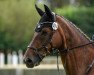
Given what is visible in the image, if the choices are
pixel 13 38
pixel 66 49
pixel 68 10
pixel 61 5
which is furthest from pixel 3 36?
pixel 66 49

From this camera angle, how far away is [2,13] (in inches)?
1823

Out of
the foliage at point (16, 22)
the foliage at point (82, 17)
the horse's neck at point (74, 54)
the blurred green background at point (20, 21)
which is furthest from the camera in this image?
the foliage at point (82, 17)

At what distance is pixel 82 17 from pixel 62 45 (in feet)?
131

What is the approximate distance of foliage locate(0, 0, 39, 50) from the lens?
46.2 m

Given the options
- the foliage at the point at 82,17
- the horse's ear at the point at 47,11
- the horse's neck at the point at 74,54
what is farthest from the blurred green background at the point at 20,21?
the horse's ear at the point at 47,11

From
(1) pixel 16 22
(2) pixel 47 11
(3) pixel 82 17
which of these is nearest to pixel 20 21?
(1) pixel 16 22

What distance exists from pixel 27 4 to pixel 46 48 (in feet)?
131

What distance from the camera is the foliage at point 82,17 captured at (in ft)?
153

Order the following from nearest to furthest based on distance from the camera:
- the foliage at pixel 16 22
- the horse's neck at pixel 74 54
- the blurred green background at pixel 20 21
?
1. the horse's neck at pixel 74 54
2. the blurred green background at pixel 20 21
3. the foliage at pixel 16 22

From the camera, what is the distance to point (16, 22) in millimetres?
47188

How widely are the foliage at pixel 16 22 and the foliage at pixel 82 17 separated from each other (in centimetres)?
262

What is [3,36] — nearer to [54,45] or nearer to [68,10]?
[68,10]

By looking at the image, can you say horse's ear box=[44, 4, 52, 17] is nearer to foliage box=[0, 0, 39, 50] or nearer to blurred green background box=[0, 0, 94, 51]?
blurred green background box=[0, 0, 94, 51]

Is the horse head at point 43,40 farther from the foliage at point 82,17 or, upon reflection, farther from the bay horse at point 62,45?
the foliage at point 82,17
